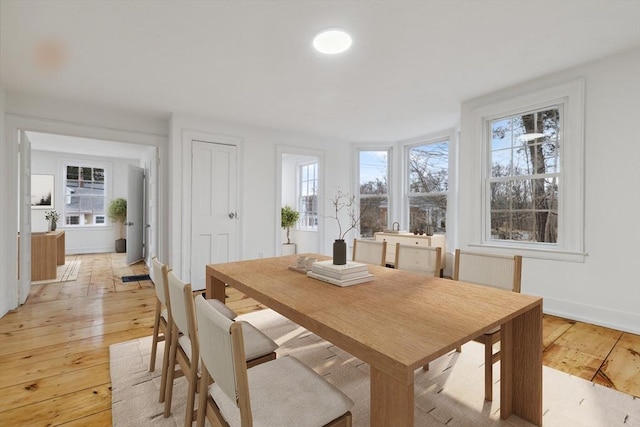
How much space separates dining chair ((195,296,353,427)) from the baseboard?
119 inches

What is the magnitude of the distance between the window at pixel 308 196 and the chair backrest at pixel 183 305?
5224 millimetres

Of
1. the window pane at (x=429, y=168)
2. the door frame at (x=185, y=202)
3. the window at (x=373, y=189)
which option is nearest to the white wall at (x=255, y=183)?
the door frame at (x=185, y=202)

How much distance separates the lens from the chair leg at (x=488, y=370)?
5.70ft

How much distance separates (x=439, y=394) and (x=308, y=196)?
537 centimetres

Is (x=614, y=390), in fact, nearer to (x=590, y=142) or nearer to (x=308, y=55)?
(x=590, y=142)

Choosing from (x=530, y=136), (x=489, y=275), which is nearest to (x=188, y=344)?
(x=489, y=275)

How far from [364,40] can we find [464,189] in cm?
231

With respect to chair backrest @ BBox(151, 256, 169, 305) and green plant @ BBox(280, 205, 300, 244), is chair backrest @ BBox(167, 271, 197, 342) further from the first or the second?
green plant @ BBox(280, 205, 300, 244)

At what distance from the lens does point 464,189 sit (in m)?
3.84

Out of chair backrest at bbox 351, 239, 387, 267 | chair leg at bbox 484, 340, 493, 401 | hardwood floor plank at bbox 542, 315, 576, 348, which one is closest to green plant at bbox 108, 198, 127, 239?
chair backrest at bbox 351, 239, 387, 267

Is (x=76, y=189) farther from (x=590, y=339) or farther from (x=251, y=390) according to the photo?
(x=590, y=339)

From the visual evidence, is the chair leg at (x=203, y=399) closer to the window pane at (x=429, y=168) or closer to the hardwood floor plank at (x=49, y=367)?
the hardwood floor plank at (x=49, y=367)

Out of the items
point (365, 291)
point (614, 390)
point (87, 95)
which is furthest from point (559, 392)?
point (87, 95)

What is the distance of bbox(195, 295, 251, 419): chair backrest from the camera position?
881 millimetres
